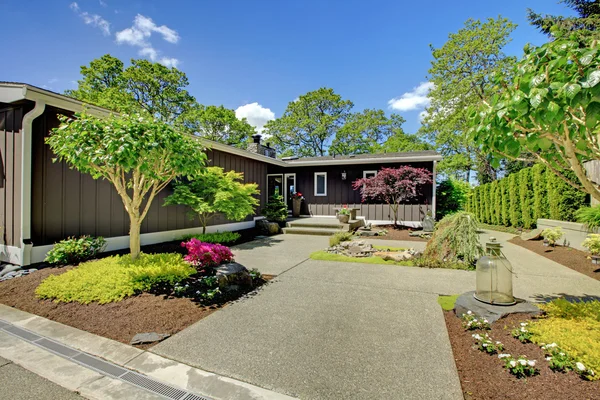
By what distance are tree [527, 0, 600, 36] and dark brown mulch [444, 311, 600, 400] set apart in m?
16.7

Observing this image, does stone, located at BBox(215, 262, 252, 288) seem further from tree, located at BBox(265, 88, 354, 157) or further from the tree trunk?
tree, located at BBox(265, 88, 354, 157)

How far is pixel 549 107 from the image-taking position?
6.29 ft

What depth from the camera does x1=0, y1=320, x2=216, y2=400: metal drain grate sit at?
190 cm

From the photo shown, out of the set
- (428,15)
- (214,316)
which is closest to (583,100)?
(214,316)

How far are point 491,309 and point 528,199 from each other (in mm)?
9493

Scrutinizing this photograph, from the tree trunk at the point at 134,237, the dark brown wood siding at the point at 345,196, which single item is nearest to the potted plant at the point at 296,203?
the dark brown wood siding at the point at 345,196

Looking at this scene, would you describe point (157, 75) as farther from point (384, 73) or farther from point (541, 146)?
point (541, 146)

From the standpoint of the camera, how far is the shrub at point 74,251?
4.68 m

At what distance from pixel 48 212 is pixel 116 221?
1.34 meters

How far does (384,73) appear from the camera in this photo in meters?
16.8

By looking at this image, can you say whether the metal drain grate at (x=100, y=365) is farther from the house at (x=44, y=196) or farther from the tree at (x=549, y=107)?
the tree at (x=549, y=107)

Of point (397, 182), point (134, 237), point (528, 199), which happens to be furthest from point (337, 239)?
point (528, 199)

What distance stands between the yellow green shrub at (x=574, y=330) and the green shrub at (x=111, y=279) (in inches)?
171

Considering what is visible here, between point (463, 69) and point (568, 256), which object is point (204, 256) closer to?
point (568, 256)
